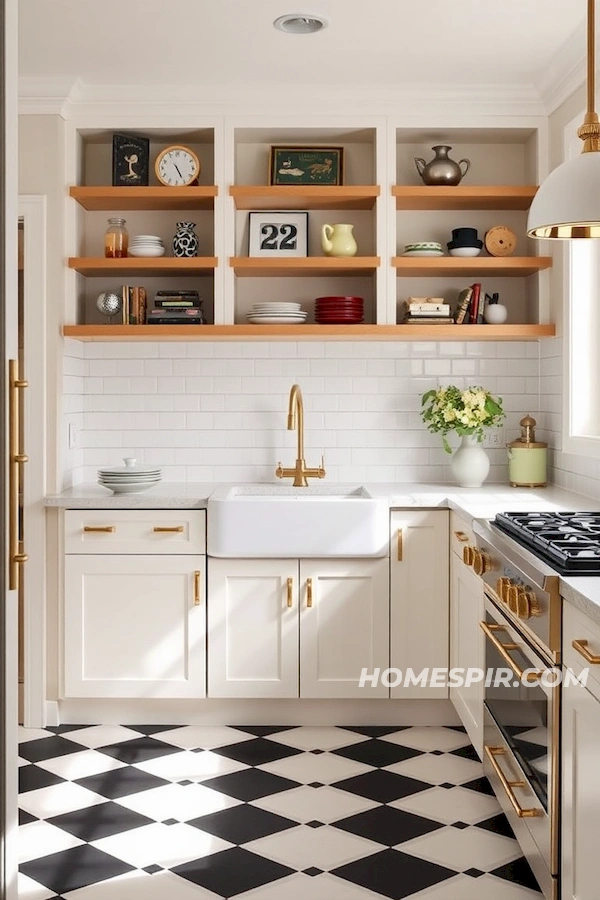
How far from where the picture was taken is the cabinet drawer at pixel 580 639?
6.48 ft

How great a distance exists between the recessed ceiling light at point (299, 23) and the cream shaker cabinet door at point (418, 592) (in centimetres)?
183

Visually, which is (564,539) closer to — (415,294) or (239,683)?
(239,683)

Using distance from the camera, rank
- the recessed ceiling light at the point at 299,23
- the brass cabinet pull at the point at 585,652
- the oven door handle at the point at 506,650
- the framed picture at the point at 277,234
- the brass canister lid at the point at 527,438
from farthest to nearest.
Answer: the framed picture at the point at 277,234
the brass canister lid at the point at 527,438
the recessed ceiling light at the point at 299,23
the oven door handle at the point at 506,650
the brass cabinet pull at the point at 585,652

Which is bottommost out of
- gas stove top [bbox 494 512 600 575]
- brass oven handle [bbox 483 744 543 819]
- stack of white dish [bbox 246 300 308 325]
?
brass oven handle [bbox 483 744 543 819]

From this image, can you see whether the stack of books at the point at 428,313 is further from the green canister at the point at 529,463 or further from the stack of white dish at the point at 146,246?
the stack of white dish at the point at 146,246

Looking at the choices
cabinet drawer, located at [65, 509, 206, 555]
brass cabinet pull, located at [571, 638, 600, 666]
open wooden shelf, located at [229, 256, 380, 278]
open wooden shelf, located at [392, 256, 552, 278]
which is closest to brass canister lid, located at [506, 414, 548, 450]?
open wooden shelf, located at [392, 256, 552, 278]

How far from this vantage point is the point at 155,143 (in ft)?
14.7

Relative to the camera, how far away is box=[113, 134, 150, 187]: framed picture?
429cm

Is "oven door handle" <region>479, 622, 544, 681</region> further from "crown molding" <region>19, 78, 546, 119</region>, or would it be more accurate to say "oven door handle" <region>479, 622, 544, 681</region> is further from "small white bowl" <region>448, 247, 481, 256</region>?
"crown molding" <region>19, 78, 546, 119</region>

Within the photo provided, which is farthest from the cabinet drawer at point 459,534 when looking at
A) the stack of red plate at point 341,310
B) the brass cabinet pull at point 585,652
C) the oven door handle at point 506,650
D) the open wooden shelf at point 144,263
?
the open wooden shelf at point 144,263

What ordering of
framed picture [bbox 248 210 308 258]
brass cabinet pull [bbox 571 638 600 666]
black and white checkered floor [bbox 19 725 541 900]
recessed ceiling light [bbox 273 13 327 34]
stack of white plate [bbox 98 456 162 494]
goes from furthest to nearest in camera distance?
framed picture [bbox 248 210 308 258]
stack of white plate [bbox 98 456 162 494]
recessed ceiling light [bbox 273 13 327 34]
black and white checkered floor [bbox 19 725 541 900]
brass cabinet pull [bbox 571 638 600 666]

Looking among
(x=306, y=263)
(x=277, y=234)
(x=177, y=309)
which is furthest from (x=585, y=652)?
(x=277, y=234)

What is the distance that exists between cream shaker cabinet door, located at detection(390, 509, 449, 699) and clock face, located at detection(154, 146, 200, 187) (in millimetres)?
1709

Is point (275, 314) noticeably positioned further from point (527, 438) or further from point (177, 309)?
point (527, 438)
